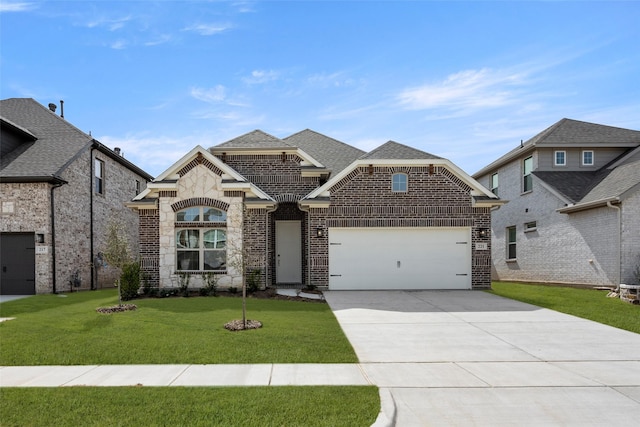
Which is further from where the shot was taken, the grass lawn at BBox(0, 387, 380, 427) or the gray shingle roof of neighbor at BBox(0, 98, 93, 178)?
the gray shingle roof of neighbor at BBox(0, 98, 93, 178)

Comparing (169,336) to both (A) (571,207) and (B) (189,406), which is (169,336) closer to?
(B) (189,406)

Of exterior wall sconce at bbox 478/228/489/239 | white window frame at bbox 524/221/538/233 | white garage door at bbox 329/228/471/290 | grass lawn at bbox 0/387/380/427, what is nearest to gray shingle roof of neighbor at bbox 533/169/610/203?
white window frame at bbox 524/221/538/233

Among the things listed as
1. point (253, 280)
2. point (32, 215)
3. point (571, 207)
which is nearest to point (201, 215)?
point (253, 280)

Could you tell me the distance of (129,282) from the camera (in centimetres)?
1290

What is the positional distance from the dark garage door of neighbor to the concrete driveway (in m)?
11.5

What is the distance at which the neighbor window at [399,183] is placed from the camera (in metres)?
15.2

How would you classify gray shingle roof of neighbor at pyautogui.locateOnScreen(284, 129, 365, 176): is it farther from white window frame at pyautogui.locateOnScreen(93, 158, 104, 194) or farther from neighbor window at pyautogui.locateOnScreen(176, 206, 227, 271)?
white window frame at pyautogui.locateOnScreen(93, 158, 104, 194)

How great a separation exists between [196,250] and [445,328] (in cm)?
883

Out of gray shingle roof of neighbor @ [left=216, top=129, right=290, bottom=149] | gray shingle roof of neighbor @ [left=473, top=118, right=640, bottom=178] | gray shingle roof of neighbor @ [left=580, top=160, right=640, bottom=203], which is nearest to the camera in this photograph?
gray shingle roof of neighbor @ [left=580, top=160, right=640, bottom=203]

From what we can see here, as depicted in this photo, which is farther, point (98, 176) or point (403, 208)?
point (98, 176)

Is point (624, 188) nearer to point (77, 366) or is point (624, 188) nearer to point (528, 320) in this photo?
point (528, 320)

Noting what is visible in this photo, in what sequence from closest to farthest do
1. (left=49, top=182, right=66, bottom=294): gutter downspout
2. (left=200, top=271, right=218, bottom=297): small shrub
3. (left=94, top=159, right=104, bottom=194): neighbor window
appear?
(left=200, top=271, right=218, bottom=297): small shrub < (left=49, top=182, right=66, bottom=294): gutter downspout < (left=94, top=159, right=104, bottom=194): neighbor window

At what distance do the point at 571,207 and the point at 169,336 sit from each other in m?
15.5

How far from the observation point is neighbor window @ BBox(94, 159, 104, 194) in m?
18.6
